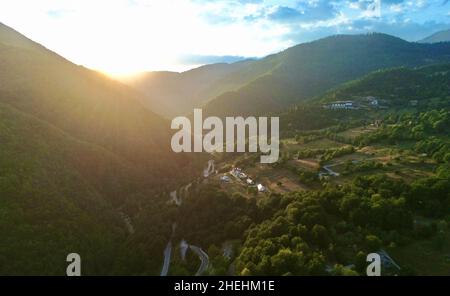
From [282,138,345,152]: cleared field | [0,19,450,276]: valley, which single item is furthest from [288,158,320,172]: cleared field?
[282,138,345,152]: cleared field

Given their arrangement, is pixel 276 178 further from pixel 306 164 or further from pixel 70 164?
pixel 70 164

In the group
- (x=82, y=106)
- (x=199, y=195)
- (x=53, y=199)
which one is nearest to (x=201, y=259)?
(x=199, y=195)

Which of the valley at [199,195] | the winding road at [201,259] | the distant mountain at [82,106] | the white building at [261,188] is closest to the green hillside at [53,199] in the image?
the valley at [199,195]

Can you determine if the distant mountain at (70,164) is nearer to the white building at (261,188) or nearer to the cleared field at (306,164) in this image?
the white building at (261,188)

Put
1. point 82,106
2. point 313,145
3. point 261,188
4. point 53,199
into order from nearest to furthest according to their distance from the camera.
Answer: point 53,199, point 261,188, point 313,145, point 82,106

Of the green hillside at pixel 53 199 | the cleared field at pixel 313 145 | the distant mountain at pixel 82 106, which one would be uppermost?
the distant mountain at pixel 82 106

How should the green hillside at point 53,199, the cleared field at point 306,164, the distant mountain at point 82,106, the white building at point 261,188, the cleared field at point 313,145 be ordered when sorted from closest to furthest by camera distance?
the green hillside at point 53,199 < the white building at point 261,188 < the cleared field at point 306,164 < the distant mountain at point 82,106 < the cleared field at point 313,145

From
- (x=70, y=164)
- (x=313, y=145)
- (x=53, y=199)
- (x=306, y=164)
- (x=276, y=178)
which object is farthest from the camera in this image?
(x=313, y=145)
